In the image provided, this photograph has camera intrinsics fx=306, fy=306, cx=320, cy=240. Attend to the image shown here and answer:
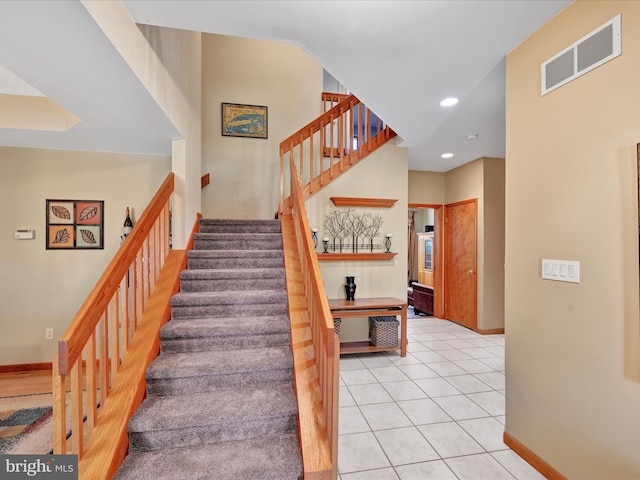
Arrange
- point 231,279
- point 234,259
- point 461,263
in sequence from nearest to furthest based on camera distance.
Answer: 1. point 231,279
2. point 234,259
3. point 461,263

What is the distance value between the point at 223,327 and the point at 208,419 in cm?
78

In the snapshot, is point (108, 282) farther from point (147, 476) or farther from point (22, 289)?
point (22, 289)

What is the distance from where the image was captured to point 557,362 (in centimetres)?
182

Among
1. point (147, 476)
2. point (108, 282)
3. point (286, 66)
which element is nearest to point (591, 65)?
point (108, 282)

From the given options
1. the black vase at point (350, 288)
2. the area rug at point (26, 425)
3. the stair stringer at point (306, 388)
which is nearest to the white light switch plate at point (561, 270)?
the stair stringer at point (306, 388)

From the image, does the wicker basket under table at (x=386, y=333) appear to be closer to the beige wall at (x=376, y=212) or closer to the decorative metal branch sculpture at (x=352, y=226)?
the beige wall at (x=376, y=212)

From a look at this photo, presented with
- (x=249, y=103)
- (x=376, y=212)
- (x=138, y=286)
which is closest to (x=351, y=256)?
(x=376, y=212)

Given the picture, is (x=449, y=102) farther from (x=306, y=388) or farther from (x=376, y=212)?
(x=306, y=388)

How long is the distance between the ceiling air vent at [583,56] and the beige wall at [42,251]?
4.25 m

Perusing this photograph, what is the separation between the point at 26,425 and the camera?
2.46 metres

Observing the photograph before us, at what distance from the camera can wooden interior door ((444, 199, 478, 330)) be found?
16.8 feet

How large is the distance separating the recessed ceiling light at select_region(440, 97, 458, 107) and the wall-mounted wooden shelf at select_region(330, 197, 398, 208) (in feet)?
4.86

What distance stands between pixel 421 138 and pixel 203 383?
3.65 m

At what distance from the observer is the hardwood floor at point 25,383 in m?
3.01
